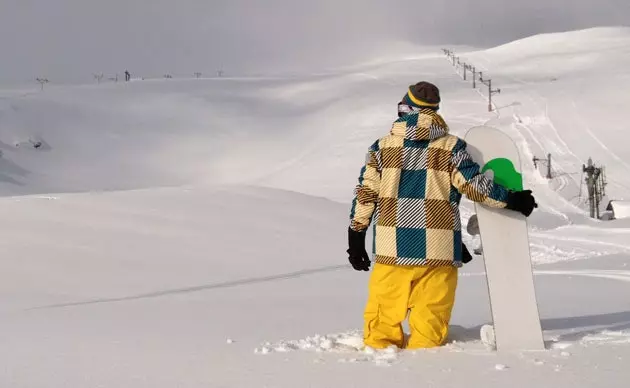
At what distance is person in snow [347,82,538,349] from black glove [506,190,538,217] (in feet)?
0.10

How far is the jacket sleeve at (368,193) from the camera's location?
12.4 ft

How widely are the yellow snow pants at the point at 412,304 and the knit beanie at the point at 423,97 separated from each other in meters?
0.75

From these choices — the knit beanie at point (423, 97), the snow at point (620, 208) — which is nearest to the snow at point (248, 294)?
the snow at point (620, 208)

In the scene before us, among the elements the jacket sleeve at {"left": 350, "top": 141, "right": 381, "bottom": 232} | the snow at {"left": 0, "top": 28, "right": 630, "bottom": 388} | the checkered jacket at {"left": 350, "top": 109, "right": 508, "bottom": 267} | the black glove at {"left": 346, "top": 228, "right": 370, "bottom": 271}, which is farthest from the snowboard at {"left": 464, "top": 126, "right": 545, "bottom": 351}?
the black glove at {"left": 346, "top": 228, "right": 370, "bottom": 271}

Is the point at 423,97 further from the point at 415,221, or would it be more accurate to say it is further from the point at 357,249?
the point at 357,249

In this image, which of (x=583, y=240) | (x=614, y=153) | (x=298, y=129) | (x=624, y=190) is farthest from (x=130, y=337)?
(x=298, y=129)

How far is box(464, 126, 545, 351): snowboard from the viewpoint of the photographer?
3678 millimetres

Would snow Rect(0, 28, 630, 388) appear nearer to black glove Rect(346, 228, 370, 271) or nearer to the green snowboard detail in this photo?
black glove Rect(346, 228, 370, 271)

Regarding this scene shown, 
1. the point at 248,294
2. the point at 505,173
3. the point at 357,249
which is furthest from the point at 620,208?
the point at 357,249

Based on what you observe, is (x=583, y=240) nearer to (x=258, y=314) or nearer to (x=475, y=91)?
(x=258, y=314)

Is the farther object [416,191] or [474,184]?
[416,191]

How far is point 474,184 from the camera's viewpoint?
11.8ft

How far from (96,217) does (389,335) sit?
5.92 meters

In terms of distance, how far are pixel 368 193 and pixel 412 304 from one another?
54cm
